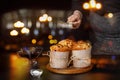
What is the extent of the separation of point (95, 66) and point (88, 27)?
672mm

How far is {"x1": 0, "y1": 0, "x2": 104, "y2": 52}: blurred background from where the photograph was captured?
1.92m

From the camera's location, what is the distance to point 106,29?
1.57 meters

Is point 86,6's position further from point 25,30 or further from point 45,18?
point 25,30

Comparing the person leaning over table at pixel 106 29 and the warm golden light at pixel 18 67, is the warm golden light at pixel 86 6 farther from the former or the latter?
the warm golden light at pixel 18 67

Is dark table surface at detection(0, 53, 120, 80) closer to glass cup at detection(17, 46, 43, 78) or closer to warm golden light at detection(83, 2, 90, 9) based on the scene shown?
glass cup at detection(17, 46, 43, 78)

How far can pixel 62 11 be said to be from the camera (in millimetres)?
1932

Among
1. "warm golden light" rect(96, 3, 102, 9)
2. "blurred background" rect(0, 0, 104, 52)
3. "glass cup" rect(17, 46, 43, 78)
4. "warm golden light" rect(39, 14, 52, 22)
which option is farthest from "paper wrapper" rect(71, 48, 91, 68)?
"warm golden light" rect(39, 14, 52, 22)

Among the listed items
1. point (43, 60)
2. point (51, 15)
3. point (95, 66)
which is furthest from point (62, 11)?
point (95, 66)

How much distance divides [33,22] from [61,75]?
105cm

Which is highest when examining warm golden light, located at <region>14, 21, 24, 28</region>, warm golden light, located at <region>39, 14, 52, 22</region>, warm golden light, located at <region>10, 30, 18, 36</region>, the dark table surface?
warm golden light, located at <region>39, 14, 52, 22</region>

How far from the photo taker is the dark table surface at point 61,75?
3.27 feet

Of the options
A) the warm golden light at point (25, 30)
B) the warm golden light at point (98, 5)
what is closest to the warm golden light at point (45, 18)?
the warm golden light at point (25, 30)

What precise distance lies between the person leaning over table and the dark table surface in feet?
0.85

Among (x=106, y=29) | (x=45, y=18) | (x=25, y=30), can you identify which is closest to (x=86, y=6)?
(x=106, y=29)
